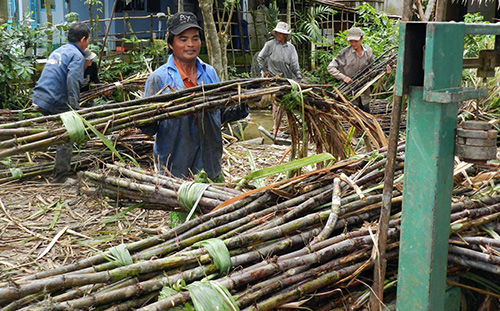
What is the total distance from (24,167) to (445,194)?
4.87 m

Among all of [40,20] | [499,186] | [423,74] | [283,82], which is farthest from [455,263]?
[40,20]

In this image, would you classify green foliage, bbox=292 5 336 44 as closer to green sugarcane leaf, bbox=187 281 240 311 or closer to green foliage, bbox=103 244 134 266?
green foliage, bbox=103 244 134 266

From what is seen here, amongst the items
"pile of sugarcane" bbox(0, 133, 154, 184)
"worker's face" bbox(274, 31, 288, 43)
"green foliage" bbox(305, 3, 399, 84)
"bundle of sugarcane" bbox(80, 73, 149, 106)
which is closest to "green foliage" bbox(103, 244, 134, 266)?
"pile of sugarcane" bbox(0, 133, 154, 184)

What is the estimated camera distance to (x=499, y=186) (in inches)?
97.0

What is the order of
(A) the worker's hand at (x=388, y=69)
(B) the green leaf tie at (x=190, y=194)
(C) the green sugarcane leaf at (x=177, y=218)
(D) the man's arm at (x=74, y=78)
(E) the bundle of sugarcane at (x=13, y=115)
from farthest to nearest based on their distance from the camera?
1. (A) the worker's hand at (x=388, y=69)
2. (E) the bundle of sugarcane at (x=13, y=115)
3. (D) the man's arm at (x=74, y=78)
4. (C) the green sugarcane leaf at (x=177, y=218)
5. (B) the green leaf tie at (x=190, y=194)

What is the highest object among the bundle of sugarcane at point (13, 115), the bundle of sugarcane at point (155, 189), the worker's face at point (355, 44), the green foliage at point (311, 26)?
the green foliage at point (311, 26)

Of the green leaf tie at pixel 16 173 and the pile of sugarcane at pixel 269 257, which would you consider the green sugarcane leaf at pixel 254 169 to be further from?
the green leaf tie at pixel 16 173

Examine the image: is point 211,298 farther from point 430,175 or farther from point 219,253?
point 430,175

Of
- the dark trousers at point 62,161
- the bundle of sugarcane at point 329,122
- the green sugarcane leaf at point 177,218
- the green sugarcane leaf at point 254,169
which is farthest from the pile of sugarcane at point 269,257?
the dark trousers at point 62,161

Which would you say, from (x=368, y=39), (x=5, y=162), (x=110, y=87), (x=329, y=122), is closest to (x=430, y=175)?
(x=329, y=122)

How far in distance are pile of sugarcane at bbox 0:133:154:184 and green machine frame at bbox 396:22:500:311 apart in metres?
4.07

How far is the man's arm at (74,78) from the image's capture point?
5406mm

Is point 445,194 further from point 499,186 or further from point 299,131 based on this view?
point 299,131

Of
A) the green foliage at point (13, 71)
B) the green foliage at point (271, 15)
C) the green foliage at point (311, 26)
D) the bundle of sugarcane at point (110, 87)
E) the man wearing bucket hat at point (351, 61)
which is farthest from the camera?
the green foliage at point (311, 26)
